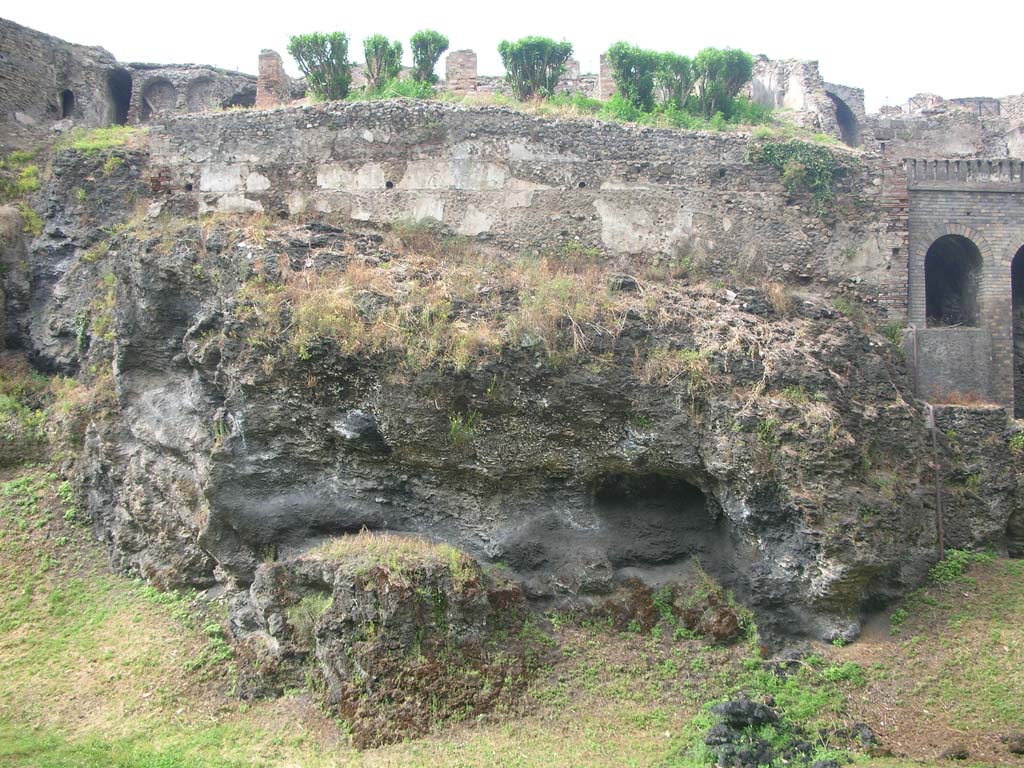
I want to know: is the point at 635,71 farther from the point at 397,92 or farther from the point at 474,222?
the point at 474,222

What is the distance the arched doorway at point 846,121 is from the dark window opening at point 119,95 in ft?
56.0

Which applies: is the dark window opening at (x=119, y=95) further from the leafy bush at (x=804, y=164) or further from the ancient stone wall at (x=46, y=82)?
the leafy bush at (x=804, y=164)

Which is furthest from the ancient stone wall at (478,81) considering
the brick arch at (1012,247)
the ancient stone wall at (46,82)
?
the brick arch at (1012,247)

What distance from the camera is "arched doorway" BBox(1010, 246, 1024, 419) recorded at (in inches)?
659

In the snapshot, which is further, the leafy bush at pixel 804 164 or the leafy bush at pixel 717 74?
the leafy bush at pixel 717 74

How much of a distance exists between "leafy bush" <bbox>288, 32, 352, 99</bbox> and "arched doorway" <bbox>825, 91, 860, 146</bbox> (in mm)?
12268

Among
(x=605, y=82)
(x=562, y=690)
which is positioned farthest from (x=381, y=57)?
(x=562, y=690)

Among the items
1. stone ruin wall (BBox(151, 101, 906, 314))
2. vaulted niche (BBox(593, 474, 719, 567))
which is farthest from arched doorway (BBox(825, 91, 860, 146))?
vaulted niche (BBox(593, 474, 719, 567))

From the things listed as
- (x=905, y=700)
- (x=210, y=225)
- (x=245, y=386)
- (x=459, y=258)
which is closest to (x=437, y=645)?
(x=245, y=386)

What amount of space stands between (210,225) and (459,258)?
12.7 ft

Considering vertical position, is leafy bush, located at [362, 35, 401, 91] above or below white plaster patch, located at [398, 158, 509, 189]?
above

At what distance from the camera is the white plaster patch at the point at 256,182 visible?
1614 cm

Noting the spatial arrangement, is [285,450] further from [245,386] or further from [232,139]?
[232,139]

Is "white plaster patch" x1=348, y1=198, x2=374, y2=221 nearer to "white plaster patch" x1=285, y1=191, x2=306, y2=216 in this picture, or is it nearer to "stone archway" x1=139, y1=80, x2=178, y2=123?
"white plaster patch" x1=285, y1=191, x2=306, y2=216
